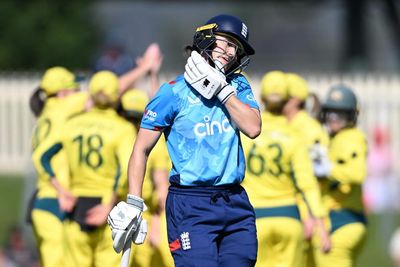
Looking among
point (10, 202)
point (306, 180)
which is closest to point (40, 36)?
point (10, 202)

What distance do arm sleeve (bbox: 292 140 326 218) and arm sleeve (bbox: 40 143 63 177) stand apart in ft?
6.71

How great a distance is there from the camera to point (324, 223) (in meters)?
11.1

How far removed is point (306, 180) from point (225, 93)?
2.79 meters

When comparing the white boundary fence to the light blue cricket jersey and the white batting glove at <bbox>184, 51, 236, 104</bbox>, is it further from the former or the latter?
the white batting glove at <bbox>184, 51, 236, 104</bbox>

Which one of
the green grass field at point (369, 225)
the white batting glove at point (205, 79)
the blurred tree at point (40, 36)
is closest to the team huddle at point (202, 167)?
the white batting glove at point (205, 79)

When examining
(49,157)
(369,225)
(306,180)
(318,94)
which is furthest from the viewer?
(318,94)

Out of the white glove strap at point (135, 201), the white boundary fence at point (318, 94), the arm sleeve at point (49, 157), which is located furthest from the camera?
the white boundary fence at point (318, 94)

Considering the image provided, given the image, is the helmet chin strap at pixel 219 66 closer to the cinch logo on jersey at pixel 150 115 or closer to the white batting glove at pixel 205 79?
the white batting glove at pixel 205 79

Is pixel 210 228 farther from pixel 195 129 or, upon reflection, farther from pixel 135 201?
pixel 195 129

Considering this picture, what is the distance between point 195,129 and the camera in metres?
8.55

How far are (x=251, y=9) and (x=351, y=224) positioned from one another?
46.1 metres

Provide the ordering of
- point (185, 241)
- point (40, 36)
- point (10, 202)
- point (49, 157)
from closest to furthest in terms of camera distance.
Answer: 1. point (185, 241)
2. point (49, 157)
3. point (10, 202)
4. point (40, 36)

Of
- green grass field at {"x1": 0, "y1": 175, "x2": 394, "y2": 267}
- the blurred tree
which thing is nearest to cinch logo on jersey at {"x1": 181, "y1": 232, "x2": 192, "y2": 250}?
green grass field at {"x1": 0, "y1": 175, "x2": 394, "y2": 267}

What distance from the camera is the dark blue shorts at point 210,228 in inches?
334
